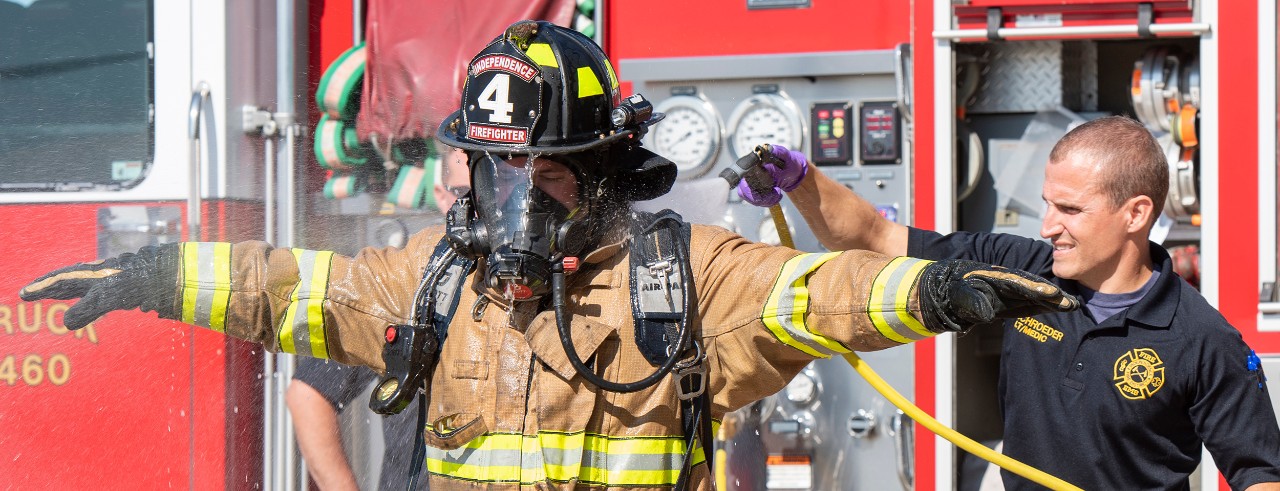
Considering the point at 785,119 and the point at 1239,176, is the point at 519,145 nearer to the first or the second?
the point at 785,119

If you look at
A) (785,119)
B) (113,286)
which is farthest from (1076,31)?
(113,286)

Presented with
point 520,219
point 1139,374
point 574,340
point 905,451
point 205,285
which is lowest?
point 905,451

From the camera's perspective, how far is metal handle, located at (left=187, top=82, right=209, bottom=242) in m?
3.53

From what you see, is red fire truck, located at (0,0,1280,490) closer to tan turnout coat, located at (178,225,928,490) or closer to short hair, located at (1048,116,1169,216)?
short hair, located at (1048,116,1169,216)

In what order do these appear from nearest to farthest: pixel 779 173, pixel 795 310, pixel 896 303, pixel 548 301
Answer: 1. pixel 896 303
2. pixel 795 310
3. pixel 548 301
4. pixel 779 173

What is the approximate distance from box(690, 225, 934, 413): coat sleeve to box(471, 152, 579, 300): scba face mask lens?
279mm

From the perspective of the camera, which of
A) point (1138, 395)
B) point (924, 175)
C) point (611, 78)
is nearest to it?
point (611, 78)

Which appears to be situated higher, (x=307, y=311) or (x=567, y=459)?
(x=307, y=311)

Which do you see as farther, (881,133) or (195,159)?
(881,133)

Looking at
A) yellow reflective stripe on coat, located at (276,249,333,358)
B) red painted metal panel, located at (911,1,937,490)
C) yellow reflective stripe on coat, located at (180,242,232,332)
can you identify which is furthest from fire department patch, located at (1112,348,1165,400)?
yellow reflective stripe on coat, located at (180,242,232,332)

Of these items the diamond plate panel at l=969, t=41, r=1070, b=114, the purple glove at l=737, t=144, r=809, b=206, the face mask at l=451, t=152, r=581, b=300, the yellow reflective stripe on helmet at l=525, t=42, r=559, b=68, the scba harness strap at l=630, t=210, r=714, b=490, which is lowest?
the scba harness strap at l=630, t=210, r=714, b=490

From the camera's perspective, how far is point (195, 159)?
11.6 ft

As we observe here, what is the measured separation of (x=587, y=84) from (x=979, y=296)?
0.91 metres

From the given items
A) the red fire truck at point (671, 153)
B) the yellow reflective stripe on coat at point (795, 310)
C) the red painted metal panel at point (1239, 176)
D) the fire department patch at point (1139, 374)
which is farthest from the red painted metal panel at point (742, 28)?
the yellow reflective stripe on coat at point (795, 310)
